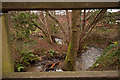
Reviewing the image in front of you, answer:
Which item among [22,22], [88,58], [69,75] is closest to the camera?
[69,75]

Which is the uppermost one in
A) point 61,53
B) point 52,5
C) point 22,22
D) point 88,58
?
point 22,22

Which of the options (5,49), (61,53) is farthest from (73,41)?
(5,49)

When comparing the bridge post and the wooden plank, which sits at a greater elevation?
the bridge post

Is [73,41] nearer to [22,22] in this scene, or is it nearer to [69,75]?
[22,22]

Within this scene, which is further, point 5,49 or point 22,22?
point 22,22

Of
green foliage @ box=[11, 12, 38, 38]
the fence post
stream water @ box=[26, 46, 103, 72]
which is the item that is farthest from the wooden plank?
stream water @ box=[26, 46, 103, 72]

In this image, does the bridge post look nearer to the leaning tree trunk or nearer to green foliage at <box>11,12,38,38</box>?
green foliage at <box>11,12,38,38</box>

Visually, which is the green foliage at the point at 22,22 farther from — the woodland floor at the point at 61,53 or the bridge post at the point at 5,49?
the bridge post at the point at 5,49

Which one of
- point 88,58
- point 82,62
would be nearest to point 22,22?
point 82,62

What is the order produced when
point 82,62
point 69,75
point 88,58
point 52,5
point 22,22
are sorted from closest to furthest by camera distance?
point 52,5
point 69,75
point 22,22
point 82,62
point 88,58

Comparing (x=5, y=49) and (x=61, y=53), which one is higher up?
(x=5, y=49)

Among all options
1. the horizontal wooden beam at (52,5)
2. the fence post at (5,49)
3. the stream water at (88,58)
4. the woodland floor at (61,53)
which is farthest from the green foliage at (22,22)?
the stream water at (88,58)

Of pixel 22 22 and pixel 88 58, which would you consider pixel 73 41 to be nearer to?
pixel 22 22

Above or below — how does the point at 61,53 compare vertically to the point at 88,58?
above
